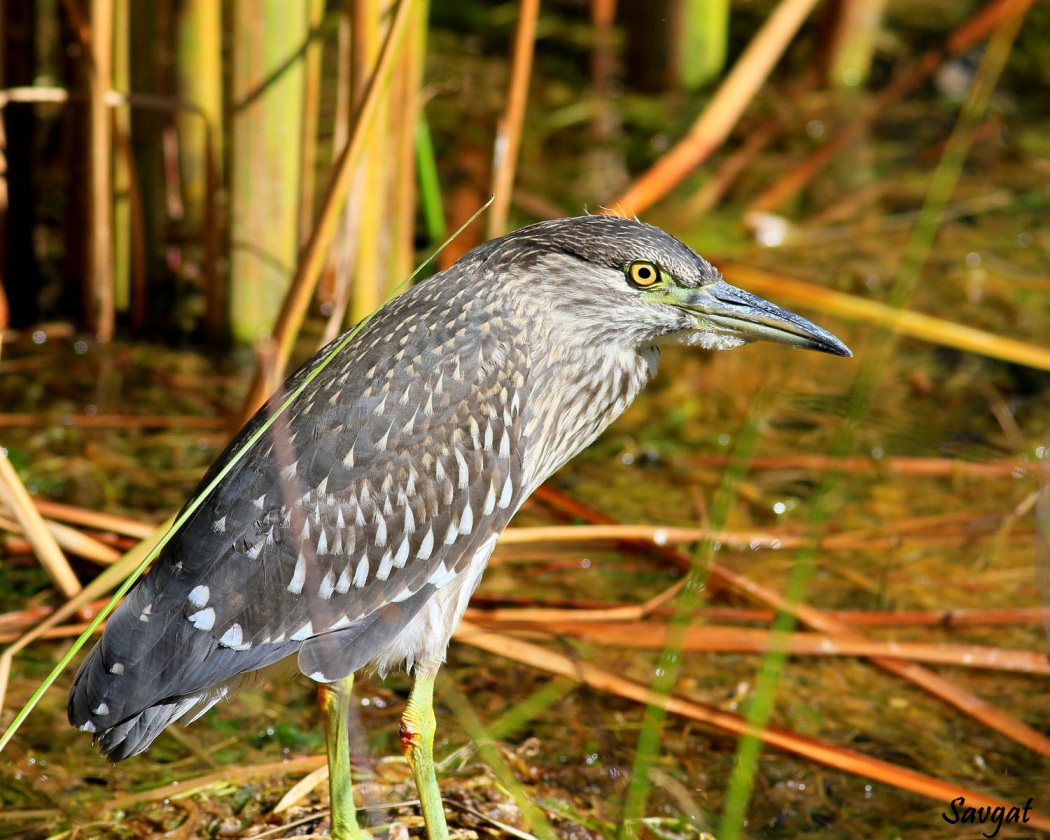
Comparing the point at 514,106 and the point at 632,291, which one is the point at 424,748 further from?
the point at 514,106

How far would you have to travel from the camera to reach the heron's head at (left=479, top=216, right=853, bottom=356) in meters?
3.21

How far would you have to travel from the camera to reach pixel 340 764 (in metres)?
3.23

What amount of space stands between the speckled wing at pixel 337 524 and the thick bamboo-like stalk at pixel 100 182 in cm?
195

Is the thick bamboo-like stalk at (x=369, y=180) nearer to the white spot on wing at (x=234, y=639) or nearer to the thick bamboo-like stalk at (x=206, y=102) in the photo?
the thick bamboo-like stalk at (x=206, y=102)

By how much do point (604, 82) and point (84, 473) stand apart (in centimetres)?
422

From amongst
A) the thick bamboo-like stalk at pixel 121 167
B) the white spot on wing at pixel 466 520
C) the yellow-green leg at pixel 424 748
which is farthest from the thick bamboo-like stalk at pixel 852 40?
the yellow-green leg at pixel 424 748

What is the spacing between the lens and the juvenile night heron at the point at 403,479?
3.01 metres

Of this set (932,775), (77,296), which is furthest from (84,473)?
(932,775)

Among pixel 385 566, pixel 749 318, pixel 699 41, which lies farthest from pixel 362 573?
pixel 699 41

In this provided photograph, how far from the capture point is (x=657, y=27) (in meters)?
7.46

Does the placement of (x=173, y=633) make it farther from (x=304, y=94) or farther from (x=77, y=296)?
(x=77, y=296)

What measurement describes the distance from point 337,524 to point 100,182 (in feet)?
7.59

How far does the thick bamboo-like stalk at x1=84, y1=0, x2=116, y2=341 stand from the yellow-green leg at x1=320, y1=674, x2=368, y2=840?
2.46 metres

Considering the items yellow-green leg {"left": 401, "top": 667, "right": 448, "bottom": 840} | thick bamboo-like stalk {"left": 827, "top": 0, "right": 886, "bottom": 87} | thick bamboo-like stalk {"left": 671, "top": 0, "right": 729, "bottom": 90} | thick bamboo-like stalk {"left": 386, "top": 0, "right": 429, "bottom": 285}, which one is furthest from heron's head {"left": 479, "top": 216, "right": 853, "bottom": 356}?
thick bamboo-like stalk {"left": 827, "top": 0, "right": 886, "bottom": 87}
